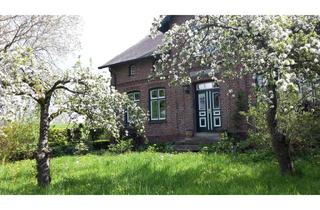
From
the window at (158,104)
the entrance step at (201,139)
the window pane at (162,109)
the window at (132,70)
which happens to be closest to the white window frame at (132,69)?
the window at (132,70)

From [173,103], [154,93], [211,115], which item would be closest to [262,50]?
[211,115]

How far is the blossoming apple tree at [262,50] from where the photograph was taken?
4.52m

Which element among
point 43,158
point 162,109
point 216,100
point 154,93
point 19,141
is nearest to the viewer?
point 43,158

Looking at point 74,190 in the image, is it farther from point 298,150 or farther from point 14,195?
point 298,150

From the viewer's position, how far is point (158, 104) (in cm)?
1559

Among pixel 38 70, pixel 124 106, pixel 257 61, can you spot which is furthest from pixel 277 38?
pixel 38 70

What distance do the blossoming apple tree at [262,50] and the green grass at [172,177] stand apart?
0.66 metres

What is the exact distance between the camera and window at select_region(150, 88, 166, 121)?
1545cm

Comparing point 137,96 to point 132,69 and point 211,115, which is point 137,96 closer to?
point 132,69

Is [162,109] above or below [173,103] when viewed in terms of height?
below

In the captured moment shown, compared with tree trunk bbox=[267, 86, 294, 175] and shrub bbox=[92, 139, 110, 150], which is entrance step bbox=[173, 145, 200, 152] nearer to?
shrub bbox=[92, 139, 110, 150]

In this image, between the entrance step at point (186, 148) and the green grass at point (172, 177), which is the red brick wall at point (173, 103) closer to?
the entrance step at point (186, 148)

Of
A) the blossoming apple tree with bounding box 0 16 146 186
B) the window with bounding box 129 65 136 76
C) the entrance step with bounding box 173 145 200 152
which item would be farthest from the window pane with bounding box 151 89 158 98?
the blossoming apple tree with bounding box 0 16 146 186

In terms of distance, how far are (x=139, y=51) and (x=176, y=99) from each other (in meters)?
2.86
